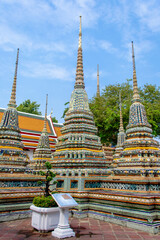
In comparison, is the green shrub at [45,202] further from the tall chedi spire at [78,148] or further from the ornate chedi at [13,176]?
the tall chedi spire at [78,148]

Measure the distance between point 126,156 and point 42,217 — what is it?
543 cm

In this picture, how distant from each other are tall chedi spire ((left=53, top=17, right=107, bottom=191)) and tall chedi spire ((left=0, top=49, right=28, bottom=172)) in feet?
5.39

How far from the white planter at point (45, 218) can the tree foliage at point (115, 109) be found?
17.2m

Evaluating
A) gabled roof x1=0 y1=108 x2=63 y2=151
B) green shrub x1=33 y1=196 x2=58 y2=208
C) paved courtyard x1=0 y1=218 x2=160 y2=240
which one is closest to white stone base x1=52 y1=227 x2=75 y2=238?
paved courtyard x1=0 y1=218 x2=160 y2=240

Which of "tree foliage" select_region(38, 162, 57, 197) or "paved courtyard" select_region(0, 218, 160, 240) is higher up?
"tree foliage" select_region(38, 162, 57, 197)

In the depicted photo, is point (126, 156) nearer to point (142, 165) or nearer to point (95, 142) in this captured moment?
point (142, 165)

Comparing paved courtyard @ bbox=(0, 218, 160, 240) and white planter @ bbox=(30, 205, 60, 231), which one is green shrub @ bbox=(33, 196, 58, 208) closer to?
white planter @ bbox=(30, 205, 60, 231)

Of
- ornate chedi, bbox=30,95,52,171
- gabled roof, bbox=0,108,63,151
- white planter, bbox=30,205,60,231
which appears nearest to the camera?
white planter, bbox=30,205,60,231

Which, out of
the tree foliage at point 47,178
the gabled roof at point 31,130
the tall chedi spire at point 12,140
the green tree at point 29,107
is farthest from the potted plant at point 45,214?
the green tree at point 29,107

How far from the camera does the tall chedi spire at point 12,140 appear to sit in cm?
916

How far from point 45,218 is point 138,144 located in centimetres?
567

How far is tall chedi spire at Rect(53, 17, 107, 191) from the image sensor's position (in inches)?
350

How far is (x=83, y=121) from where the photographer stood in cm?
1056

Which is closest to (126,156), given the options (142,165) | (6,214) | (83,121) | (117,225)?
(142,165)
